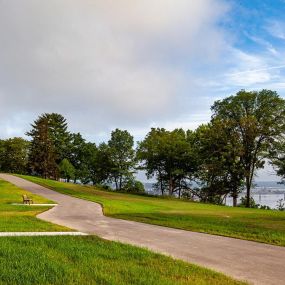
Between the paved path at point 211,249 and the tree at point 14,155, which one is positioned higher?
the tree at point 14,155

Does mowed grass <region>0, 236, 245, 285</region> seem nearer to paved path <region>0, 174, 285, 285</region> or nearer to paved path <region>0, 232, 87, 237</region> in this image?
paved path <region>0, 174, 285, 285</region>

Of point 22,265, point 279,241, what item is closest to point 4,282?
point 22,265

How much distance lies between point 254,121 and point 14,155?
2503 inches


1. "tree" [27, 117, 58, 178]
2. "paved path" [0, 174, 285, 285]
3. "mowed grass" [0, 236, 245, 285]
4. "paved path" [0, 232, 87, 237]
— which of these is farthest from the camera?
"tree" [27, 117, 58, 178]

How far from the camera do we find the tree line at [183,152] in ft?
176

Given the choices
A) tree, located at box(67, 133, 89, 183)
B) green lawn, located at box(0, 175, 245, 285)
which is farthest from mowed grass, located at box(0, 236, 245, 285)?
tree, located at box(67, 133, 89, 183)

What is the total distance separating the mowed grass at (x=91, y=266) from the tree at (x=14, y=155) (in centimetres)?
8945

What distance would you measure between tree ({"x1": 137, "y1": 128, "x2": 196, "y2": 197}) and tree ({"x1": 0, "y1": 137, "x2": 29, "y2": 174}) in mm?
38971

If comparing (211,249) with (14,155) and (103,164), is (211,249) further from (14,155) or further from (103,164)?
(14,155)

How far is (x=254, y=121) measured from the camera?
172ft

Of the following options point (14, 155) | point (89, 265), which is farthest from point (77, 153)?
point (89, 265)

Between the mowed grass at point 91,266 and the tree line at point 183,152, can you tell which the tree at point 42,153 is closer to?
the tree line at point 183,152

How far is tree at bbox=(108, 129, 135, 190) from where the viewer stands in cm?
8244

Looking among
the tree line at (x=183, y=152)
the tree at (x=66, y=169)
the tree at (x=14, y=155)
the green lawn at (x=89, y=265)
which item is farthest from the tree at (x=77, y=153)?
the green lawn at (x=89, y=265)
